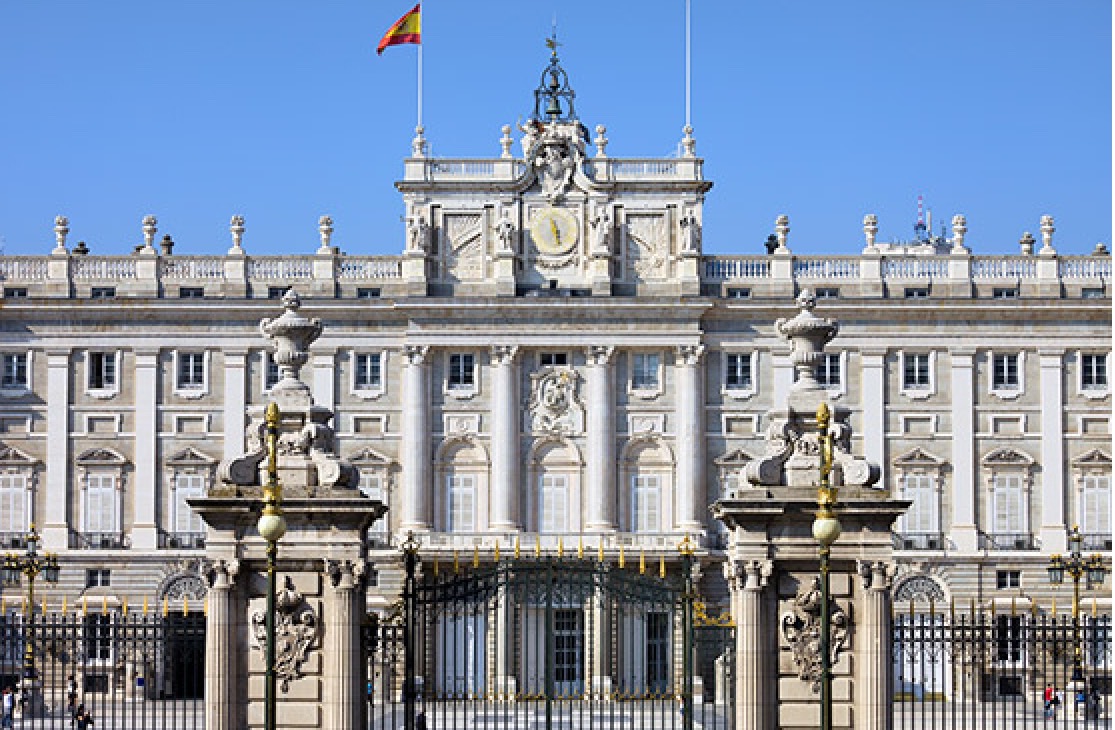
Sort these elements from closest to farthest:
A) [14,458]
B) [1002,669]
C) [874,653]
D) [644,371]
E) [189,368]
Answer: [874,653], [1002,669], [644,371], [14,458], [189,368]

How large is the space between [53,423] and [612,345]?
2023 cm

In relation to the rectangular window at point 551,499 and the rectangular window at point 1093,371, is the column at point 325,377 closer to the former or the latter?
the rectangular window at point 551,499

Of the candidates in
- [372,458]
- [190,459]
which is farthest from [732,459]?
[190,459]

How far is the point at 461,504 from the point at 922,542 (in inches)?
650

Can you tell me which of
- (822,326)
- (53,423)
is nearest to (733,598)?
(822,326)

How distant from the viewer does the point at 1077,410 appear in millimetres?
80312

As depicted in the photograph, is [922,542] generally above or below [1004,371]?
below

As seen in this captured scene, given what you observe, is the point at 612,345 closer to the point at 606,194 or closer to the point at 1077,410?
the point at 606,194

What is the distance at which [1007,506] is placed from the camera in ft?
263

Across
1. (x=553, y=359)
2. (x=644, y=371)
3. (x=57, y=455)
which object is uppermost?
(x=553, y=359)

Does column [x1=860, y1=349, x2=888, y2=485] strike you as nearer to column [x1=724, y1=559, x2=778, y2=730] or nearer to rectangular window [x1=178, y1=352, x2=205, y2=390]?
rectangular window [x1=178, y1=352, x2=205, y2=390]

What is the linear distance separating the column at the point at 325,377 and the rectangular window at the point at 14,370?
34.4 feet

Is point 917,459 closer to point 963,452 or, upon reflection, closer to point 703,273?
point 963,452

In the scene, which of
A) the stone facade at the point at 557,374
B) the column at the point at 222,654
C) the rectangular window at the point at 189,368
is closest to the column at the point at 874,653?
the column at the point at 222,654
